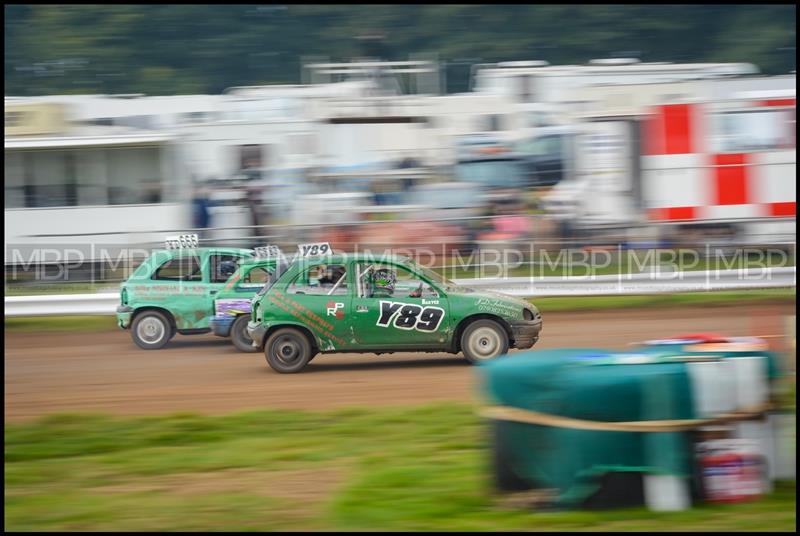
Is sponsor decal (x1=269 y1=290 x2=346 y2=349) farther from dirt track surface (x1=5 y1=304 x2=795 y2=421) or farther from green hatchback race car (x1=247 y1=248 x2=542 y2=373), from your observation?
dirt track surface (x1=5 y1=304 x2=795 y2=421)

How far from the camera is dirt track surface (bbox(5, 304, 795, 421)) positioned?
9.59m

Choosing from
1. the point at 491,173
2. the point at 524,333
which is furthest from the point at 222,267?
the point at 491,173

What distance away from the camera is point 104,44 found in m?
31.5

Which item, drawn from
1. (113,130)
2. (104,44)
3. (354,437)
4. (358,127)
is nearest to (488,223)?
(358,127)

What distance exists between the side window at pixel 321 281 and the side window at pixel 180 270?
2827mm

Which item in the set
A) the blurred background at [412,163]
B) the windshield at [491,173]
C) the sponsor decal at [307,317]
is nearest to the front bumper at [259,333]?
the sponsor decal at [307,317]

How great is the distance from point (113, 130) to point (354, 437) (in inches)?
550

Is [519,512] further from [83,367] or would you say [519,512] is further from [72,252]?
[72,252]

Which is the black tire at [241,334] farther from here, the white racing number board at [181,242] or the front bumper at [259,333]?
the front bumper at [259,333]

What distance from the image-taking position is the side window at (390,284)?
1076cm

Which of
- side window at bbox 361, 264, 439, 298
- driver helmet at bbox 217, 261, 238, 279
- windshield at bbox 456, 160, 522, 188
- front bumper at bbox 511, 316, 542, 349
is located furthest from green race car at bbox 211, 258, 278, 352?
windshield at bbox 456, 160, 522, 188

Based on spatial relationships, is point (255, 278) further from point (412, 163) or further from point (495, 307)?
point (412, 163)

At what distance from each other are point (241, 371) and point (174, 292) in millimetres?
2378

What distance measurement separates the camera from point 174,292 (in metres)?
13.2
